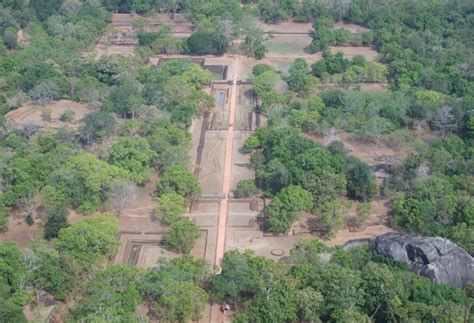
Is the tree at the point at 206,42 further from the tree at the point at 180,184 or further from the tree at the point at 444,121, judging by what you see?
the tree at the point at 180,184

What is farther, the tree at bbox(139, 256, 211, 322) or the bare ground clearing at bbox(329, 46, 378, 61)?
the bare ground clearing at bbox(329, 46, 378, 61)

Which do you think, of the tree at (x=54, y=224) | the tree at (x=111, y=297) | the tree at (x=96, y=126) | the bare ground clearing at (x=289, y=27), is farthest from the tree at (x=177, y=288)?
the bare ground clearing at (x=289, y=27)

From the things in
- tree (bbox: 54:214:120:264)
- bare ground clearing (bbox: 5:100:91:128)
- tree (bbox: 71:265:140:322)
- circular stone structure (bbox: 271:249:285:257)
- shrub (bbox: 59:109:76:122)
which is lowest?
bare ground clearing (bbox: 5:100:91:128)

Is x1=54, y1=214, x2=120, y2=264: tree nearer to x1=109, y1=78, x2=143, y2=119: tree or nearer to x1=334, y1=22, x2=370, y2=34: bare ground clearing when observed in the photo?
x1=109, y1=78, x2=143, y2=119: tree

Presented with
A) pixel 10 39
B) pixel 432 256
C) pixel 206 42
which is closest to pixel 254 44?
pixel 206 42

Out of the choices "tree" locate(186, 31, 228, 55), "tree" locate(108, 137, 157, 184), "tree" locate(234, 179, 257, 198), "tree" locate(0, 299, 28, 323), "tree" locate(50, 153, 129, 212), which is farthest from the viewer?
"tree" locate(186, 31, 228, 55)

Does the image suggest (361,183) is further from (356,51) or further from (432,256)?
(356,51)

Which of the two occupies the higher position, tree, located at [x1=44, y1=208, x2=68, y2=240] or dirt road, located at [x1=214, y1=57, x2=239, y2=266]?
tree, located at [x1=44, y1=208, x2=68, y2=240]

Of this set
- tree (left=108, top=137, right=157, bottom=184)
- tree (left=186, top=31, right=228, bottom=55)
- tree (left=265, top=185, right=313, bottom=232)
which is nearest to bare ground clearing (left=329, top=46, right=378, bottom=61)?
tree (left=186, top=31, right=228, bottom=55)
